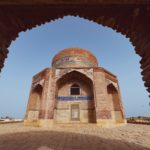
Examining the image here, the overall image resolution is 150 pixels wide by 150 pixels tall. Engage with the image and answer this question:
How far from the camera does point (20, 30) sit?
11.5 ft

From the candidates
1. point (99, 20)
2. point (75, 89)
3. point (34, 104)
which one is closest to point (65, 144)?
point (99, 20)

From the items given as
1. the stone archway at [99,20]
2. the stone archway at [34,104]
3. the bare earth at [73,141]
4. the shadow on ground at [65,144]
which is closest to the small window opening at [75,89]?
the stone archway at [34,104]

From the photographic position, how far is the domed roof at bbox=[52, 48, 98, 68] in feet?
54.9

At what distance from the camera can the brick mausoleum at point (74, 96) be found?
42.3ft

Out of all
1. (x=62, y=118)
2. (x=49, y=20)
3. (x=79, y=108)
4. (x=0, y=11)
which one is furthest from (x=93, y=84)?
(x=0, y=11)

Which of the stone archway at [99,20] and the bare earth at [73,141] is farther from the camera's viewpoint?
the bare earth at [73,141]

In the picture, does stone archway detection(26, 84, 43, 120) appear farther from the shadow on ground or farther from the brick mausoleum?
the shadow on ground

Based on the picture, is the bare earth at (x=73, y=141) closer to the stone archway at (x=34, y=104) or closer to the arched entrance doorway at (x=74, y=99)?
the arched entrance doorway at (x=74, y=99)

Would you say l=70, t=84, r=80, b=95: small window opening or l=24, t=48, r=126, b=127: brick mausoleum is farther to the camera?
l=70, t=84, r=80, b=95: small window opening

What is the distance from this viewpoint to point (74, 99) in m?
14.9

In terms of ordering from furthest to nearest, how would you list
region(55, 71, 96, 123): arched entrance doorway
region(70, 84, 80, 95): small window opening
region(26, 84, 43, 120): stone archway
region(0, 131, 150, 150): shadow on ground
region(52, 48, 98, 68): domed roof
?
region(52, 48, 98, 68): domed roof → region(26, 84, 43, 120): stone archway → region(70, 84, 80, 95): small window opening → region(55, 71, 96, 123): arched entrance doorway → region(0, 131, 150, 150): shadow on ground

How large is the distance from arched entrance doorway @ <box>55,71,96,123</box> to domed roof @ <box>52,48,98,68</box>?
6.24 feet

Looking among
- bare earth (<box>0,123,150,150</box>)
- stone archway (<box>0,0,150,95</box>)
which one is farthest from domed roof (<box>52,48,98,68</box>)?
stone archway (<box>0,0,150,95</box>)

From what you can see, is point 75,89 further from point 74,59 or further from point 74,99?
point 74,59
